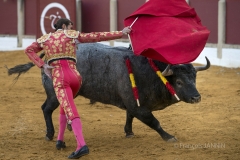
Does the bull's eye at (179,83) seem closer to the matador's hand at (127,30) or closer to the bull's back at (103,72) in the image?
the bull's back at (103,72)

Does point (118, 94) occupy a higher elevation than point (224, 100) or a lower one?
higher

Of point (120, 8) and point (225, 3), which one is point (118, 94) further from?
point (120, 8)

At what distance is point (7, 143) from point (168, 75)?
1713mm

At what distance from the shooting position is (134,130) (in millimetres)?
6891

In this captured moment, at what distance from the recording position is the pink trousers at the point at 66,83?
18.0ft

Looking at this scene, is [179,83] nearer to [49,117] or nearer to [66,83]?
[66,83]

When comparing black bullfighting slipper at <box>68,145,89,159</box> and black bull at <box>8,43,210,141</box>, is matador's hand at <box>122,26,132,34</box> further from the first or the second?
black bullfighting slipper at <box>68,145,89,159</box>

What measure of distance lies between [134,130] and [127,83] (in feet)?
2.97

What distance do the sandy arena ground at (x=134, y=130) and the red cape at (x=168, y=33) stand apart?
865 millimetres

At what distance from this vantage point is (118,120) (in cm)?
749

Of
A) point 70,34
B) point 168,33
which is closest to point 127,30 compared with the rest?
point 168,33

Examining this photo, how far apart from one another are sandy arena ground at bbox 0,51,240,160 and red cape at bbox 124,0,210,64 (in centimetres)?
86

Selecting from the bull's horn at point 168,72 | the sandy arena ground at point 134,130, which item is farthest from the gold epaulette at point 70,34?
the sandy arena ground at point 134,130

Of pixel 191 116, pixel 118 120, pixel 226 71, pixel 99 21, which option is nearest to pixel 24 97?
pixel 118 120
